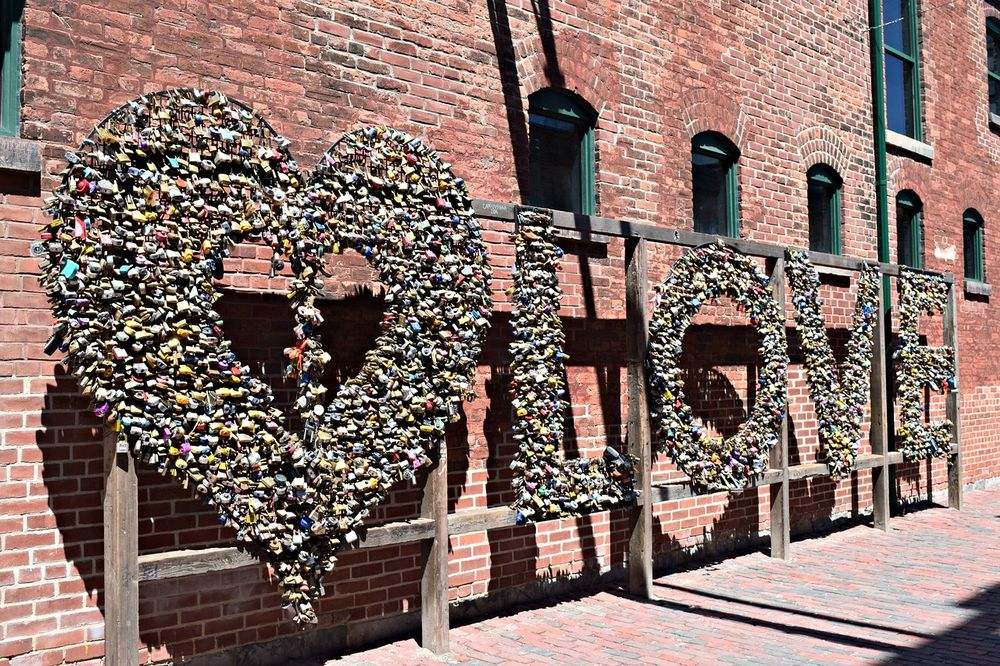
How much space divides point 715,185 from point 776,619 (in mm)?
4543

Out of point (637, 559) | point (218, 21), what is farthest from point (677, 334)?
point (218, 21)

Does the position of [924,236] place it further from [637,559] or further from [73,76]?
[73,76]

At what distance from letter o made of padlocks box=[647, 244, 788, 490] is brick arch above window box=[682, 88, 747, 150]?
1.42 meters

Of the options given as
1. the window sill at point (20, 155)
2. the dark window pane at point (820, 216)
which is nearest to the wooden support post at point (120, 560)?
the window sill at point (20, 155)

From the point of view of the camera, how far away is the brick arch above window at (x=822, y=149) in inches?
421

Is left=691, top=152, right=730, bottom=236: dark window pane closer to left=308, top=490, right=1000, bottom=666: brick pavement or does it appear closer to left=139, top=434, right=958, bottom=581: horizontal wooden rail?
left=139, top=434, right=958, bottom=581: horizontal wooden rail

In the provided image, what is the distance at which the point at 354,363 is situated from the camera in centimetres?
636

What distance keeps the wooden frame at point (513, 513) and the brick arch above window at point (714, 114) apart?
1.26 metres

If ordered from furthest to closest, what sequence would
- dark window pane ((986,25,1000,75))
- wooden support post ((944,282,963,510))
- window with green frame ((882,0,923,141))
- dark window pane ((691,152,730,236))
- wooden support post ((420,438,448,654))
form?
dark window pane ((986,25,1000,75)) → window with green frame ((882,0,923,141)) → wooden support post ((944,282,963,510)) → dark window pane ((691,152,730,236)) → wooden support post ((420,438,448,654))

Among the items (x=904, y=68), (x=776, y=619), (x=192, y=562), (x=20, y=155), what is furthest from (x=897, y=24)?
(x=192, y=562)

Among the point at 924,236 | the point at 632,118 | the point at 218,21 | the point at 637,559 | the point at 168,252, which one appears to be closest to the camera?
the point at 168,252

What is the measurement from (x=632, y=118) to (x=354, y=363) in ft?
12.0

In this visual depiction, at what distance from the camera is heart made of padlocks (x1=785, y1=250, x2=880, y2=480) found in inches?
377

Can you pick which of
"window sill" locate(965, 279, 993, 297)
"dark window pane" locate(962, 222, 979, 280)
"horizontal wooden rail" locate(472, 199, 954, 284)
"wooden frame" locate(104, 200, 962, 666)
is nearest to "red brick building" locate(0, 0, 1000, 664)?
"wooden frame" locate(104, 200, 962, 666)
